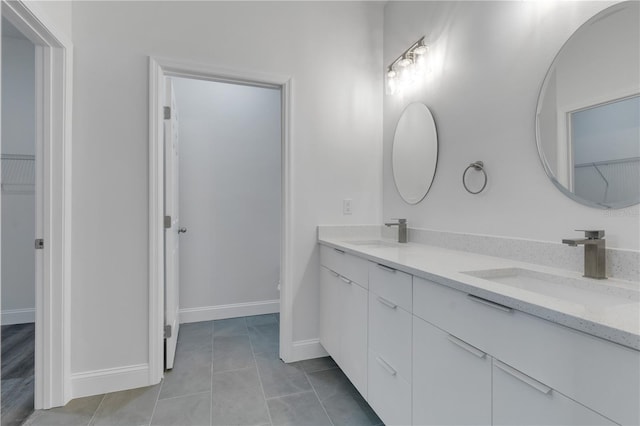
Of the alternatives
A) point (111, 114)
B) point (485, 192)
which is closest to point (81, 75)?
point (111, 114)

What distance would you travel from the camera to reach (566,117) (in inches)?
46.4

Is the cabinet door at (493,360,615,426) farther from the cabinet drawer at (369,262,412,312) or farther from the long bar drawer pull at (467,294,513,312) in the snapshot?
the cabinet drawer at (369,262,412,312)

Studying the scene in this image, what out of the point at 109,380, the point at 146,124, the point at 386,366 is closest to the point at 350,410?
the point at 386,366

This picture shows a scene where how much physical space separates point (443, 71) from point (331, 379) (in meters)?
2.01

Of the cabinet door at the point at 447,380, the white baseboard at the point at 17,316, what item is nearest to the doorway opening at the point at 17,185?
the white baseboard at the point at 17,316

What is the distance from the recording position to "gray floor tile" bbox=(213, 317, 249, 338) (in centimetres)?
265

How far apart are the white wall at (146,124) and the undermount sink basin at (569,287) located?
1261mm

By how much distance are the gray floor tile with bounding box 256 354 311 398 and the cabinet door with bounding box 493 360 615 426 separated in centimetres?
129

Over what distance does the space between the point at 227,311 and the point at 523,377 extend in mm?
2716

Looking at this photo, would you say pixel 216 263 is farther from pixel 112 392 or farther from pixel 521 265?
pixel 521 265

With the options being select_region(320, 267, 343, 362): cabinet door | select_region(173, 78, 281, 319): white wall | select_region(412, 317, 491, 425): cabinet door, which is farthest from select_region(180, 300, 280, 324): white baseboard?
select_region(412, 317, 491, 425): cabinet door

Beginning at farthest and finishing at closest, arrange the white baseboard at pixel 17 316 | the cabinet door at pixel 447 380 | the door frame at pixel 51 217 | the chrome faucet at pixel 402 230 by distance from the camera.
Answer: the white baseboard at pixel 17 316 < the chrome faucet at pixel 402 230 < the door frame at pixel 51 217 < the cabinet door at pixel 447 380

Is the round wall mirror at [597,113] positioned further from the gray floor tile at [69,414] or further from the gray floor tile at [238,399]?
the gray floor tile at [69,414]

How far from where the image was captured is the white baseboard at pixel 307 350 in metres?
2.20
